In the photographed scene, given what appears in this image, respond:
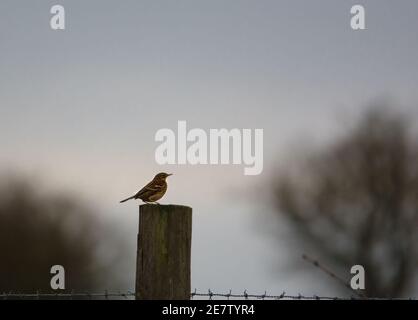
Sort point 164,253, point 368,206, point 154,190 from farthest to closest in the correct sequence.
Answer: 1. point 368,206
2. point 154,190
3. point 164,253

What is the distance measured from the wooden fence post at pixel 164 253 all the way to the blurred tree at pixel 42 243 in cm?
3061

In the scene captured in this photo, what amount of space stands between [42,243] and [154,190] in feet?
109

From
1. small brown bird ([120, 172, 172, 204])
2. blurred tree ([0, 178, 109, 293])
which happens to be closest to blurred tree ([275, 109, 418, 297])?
blurred tree ([0, 178, 109, 293])

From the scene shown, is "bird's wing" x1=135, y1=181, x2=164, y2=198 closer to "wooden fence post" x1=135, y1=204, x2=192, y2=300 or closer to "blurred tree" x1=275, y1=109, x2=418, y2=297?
"wooden fence post" x1=135, y1=204, x2=192, y2=300

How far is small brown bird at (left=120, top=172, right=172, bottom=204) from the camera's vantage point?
10.9 m

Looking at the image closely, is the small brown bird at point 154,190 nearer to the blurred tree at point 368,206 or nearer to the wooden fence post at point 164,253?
the wooden fence post at point 164,253

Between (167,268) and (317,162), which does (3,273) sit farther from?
(167,268)

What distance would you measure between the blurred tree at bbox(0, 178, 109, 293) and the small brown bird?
27549mm

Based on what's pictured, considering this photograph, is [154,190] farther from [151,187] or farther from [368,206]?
[368,206]

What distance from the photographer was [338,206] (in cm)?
3747

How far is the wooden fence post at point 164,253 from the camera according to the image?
7816 mm

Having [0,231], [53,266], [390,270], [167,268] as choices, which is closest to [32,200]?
[0,231]

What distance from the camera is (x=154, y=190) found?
11.0m

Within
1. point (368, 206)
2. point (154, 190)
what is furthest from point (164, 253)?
point (368, 206)
